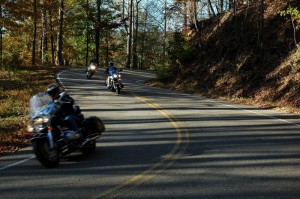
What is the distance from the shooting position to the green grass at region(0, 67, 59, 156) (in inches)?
428

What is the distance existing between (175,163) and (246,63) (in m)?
18.0

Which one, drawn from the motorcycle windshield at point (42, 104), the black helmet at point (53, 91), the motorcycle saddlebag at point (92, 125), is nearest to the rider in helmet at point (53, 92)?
the black helmet at point (53, 91)

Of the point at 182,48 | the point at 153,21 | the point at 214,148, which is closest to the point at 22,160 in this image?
the point at 214,148

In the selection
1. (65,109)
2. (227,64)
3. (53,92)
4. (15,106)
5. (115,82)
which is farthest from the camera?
(227,64)

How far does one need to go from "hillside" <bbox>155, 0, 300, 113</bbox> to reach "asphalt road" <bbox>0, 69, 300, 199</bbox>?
593 centimetres

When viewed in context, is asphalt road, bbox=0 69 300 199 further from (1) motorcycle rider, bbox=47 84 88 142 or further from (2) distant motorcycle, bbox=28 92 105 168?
(1) motorcycle rider, bbox=47 84 88 142

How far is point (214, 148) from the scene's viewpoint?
31.1ft

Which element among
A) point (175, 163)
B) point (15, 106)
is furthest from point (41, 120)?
point (15, 106)

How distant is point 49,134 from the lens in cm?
768

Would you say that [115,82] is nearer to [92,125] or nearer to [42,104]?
[92,125]

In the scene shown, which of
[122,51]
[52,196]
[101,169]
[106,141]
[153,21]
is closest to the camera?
[52,196]

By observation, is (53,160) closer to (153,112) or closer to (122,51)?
(153,112)

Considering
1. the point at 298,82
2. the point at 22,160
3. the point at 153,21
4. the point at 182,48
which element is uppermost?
the point at 153,21

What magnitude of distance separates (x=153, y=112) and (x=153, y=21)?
183 ft
